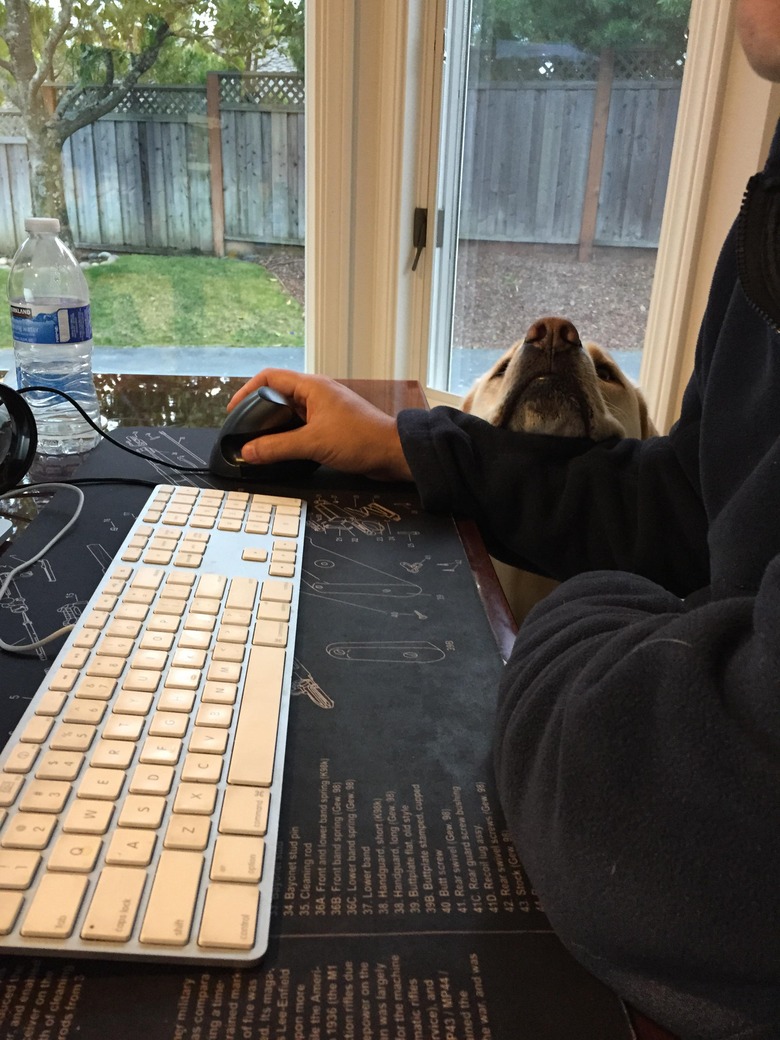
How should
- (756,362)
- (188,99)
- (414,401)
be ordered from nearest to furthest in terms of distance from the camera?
(756,362), (414,401), (188,99)

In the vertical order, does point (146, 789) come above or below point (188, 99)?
below

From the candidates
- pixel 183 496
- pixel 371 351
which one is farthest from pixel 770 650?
pixel 371 351

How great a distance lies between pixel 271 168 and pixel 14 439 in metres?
1.37

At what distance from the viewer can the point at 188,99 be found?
183 centimetres

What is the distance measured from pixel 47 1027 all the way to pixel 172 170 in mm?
1962

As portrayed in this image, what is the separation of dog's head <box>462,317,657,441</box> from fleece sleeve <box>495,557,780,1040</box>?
64cm

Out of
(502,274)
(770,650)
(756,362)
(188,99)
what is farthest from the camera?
(502,274)

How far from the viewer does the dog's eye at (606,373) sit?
1076 mm

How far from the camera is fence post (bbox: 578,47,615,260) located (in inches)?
65.9

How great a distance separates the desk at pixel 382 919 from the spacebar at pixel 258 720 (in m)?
0.01

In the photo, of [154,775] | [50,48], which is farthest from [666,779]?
[50,48]

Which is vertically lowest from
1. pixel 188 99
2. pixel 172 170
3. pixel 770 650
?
pixel 770 650

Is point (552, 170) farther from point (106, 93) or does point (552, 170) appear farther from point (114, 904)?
point (114, 904)

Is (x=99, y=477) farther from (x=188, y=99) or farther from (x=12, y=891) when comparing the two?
(x=188, y=99)
